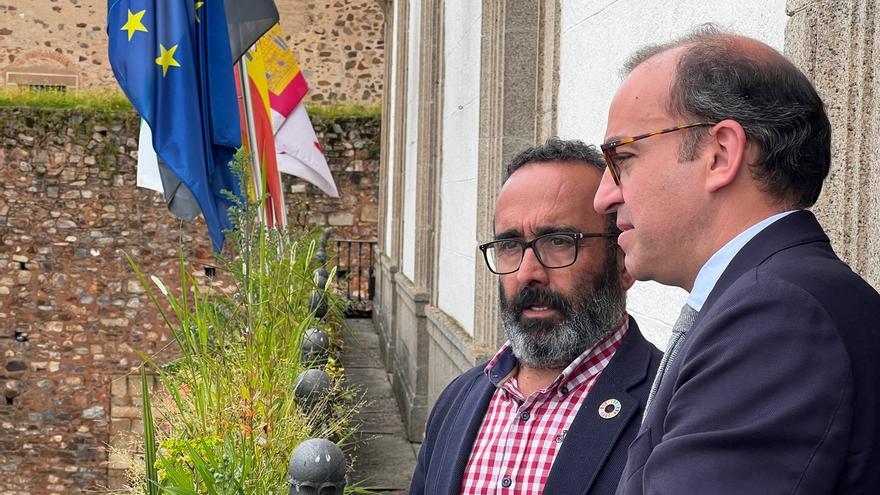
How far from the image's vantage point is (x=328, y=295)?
6.53 metres

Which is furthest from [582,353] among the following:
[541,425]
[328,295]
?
[328,295]

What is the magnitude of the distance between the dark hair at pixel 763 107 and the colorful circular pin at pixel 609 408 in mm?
698

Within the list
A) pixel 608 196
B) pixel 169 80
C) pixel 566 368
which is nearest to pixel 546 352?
pixel 566 368

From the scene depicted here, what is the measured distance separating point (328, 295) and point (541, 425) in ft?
16.0

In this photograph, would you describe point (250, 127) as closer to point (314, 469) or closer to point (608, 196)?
point (314, 469)

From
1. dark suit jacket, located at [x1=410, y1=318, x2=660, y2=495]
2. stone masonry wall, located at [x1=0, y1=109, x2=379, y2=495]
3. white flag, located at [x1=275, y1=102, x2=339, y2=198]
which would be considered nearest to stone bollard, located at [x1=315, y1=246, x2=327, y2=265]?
white flag, located at [x1=275, y1=102, x2=339, y2=198]

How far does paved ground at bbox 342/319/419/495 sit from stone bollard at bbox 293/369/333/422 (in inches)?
13.8

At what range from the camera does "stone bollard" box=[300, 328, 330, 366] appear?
16.1 ft

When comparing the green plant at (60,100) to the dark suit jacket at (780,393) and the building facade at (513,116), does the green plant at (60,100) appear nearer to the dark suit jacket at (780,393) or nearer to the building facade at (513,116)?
the building facade at (513,116)

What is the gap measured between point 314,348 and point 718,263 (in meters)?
4.04

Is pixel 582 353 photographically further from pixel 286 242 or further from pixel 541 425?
pixel 286 242

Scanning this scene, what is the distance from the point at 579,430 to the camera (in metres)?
1.66

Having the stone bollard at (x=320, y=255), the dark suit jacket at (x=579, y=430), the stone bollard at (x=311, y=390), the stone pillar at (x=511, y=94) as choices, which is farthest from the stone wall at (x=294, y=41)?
the dark suit jacket at (x=579, y=430)

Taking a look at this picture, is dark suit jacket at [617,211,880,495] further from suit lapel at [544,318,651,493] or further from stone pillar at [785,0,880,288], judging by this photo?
suit lapel at [544,318,651,493]
